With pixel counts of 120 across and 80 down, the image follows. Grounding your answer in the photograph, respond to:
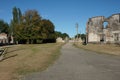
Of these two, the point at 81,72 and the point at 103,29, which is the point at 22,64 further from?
the point at 103,29

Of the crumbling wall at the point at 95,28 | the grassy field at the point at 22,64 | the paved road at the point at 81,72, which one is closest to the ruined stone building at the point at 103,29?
the crumbling wall at the point at 95,28

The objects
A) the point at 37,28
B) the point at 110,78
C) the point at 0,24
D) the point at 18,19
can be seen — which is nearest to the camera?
the point at 110,78

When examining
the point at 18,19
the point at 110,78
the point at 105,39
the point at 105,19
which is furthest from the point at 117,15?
the point at 18,19

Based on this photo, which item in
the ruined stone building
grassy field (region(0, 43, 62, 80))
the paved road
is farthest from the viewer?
the ruined stone building

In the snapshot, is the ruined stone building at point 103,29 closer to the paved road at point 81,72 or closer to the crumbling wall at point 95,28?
the crumbling wall at point 95,28

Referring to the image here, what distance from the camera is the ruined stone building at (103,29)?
48312 millimetres

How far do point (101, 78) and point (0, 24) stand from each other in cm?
10708

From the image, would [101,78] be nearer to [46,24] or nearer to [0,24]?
[46,24]

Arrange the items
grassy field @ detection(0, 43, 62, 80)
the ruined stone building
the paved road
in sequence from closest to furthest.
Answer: the paved road
grassy field @ detection(0, 43, 62, 80)
the ruined stone building

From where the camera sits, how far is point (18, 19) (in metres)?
84.2

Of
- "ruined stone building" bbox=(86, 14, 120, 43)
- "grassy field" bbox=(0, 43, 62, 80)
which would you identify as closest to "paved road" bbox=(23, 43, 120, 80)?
"grassy field" bbox=(0, 43, 62, 80)

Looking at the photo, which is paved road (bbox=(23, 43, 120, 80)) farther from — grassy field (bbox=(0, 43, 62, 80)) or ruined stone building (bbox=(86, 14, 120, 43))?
ruined stone building (bbox=(86, 14, 120, 43))

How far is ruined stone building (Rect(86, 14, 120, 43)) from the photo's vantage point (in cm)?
4831

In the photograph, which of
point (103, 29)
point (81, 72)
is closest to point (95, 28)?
point (103, 29)
